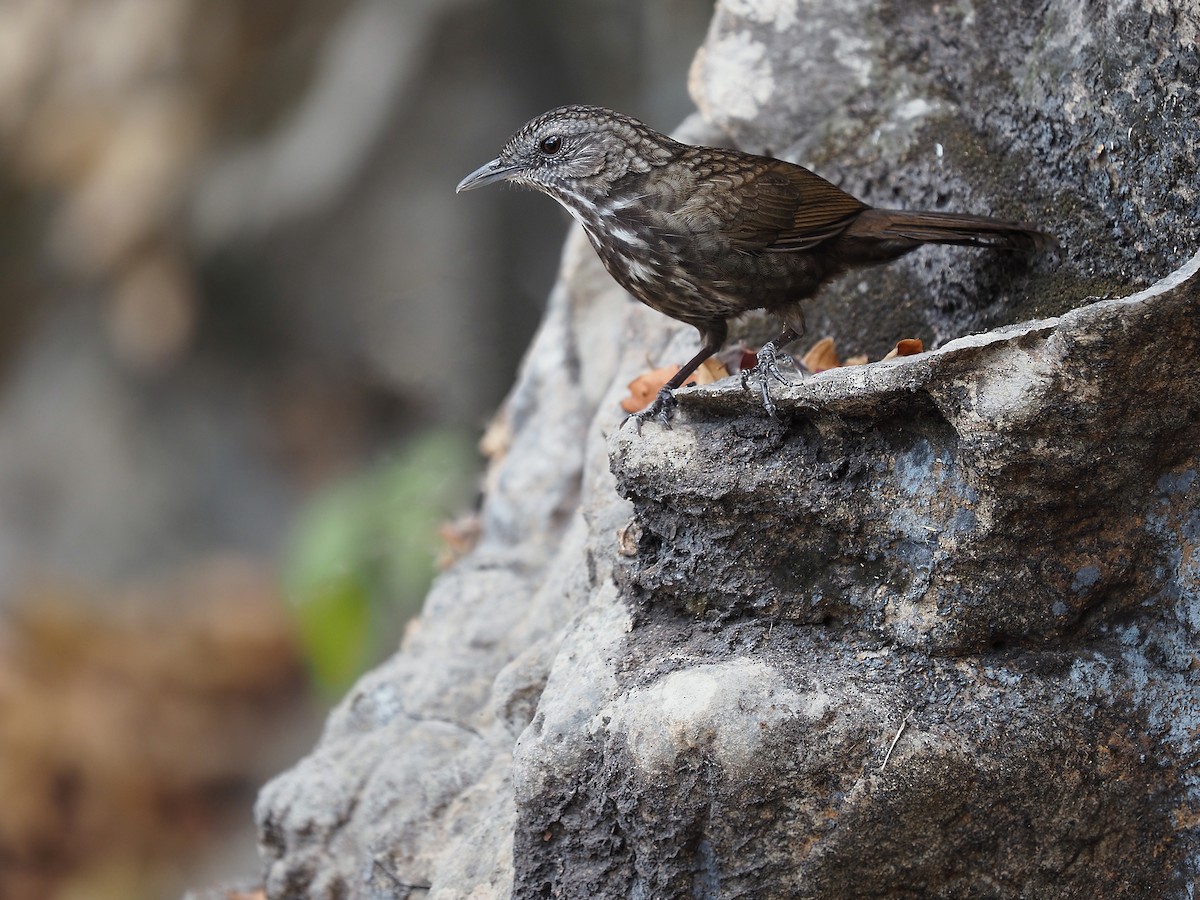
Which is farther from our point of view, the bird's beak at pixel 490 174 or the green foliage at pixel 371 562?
the green foliage at pixel 371 562

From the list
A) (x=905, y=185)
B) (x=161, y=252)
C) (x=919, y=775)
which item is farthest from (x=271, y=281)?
(x=919, y=775)

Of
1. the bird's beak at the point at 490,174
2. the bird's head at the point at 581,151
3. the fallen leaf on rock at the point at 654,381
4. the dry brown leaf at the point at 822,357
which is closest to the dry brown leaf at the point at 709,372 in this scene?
the fallen leaf on rock at the point at 654,381

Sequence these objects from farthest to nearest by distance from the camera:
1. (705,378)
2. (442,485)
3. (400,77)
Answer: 1. (400,77)
2. (442,485)
3. (705,378)

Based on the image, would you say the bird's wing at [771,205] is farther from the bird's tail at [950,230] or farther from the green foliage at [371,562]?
the green foliage at [371,562]

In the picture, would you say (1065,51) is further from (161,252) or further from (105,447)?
(105,447)

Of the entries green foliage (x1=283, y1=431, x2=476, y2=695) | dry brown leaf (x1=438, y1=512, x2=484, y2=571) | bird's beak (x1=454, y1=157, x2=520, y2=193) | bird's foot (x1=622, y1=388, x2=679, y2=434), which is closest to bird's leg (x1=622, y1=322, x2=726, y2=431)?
bird's foot (x1=622, y1=388, x2=679, y2=434)

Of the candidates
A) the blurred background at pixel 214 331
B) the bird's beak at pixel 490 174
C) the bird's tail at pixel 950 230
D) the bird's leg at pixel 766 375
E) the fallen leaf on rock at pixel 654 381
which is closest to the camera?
the bird's leg at pixel 766 375

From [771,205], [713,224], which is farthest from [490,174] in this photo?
[771,205]

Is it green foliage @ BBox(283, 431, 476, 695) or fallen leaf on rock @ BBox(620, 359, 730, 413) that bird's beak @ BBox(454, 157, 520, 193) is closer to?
fallen leaf on rock @ BBox(620, 359, 730, 413)
